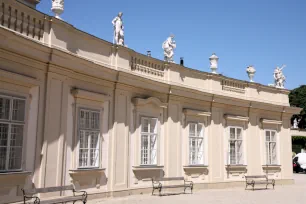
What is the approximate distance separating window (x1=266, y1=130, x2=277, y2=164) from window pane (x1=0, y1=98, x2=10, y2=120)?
14183mm

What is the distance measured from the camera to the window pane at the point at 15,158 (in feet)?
30.5

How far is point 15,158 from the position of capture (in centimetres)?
939

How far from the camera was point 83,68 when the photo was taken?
1147 centimetres

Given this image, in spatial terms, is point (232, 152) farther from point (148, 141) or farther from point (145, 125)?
point (145, 125)

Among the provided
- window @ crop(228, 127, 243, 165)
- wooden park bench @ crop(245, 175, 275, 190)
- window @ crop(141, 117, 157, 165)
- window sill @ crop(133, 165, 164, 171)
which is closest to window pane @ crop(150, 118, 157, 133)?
window @ crop(141, 117, 157, 165)

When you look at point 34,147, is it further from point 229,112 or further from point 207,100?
point 229,112

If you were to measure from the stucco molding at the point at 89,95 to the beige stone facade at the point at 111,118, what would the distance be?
0.11 feet

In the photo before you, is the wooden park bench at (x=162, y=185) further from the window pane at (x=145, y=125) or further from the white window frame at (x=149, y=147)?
the window pane at (x=145, y=125)

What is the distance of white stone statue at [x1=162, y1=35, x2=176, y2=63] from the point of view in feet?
52.2

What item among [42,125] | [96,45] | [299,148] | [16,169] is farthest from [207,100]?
Result: [299,148]

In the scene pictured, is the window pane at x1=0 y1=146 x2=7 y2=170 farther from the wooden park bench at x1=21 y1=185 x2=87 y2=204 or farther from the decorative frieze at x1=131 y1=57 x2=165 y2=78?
the decorative frieze at x1=131 y1=57 x2=165 y2=78

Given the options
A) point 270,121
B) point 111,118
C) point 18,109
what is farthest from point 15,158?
point 270,121

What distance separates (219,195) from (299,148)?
3071 centimetres

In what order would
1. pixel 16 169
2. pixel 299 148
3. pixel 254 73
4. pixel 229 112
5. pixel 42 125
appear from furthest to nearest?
pixel 299 148
pixel 254 73
pixel 229 112
pixel 42 125
pixel 16 169
